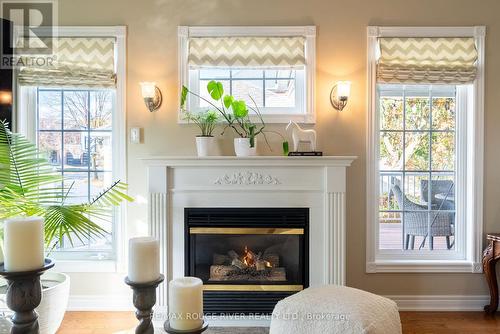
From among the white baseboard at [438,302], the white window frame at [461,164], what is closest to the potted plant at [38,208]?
the white window frame at [461,164]

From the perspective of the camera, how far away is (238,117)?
9.18 ft

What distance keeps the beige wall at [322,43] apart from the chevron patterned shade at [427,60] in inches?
5.9

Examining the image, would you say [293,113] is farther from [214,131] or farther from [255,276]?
[255,276]

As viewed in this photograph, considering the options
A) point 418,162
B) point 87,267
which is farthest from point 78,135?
point 418,162

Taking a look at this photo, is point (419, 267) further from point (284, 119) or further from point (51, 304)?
point (51, 304)

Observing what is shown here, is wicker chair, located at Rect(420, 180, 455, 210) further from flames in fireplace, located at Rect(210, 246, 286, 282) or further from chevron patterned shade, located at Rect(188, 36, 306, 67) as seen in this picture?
chevron patterned shade, located at Rect(188, 36, 306, 67)

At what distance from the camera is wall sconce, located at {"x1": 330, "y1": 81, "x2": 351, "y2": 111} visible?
283 centimetres

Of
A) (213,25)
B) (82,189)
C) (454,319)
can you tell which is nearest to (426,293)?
(454,319)

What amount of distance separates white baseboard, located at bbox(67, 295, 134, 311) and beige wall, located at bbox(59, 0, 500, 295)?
3.83 feet

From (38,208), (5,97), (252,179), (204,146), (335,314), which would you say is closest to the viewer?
(335,314)

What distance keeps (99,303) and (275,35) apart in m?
2.60

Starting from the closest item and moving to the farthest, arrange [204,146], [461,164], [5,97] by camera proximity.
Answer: [204,146], [5,97], [461,164]

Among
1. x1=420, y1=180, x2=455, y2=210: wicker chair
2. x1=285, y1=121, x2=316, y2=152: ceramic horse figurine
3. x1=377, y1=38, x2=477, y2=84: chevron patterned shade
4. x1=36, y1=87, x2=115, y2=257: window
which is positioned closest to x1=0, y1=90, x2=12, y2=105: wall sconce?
x1=36, y1=87, x2=115, y2=257: window

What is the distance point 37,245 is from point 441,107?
124 inches
